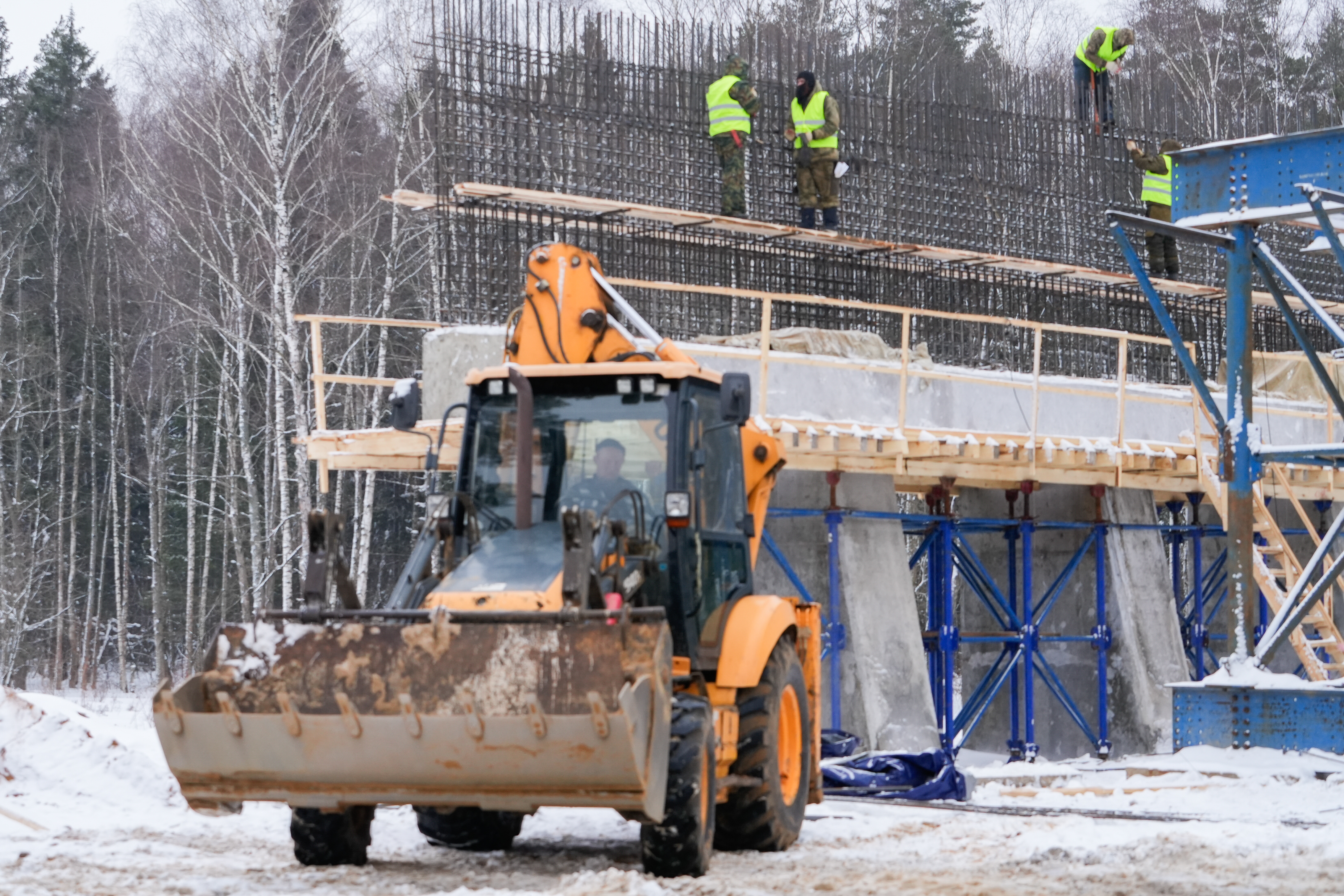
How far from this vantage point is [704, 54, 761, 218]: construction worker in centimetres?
1775

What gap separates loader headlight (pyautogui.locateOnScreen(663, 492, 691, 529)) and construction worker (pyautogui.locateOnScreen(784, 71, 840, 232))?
10.9 meters

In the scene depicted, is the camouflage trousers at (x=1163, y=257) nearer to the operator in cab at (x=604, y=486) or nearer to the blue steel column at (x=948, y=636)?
the blue steel column at (x=948, y=636)

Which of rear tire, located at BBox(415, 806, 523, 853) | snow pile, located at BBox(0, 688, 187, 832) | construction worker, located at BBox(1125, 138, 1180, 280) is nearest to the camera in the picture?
rear tire, located at BBox(415, 806, 523, 853)

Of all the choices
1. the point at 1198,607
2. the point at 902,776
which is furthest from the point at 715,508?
the point at 1198,607

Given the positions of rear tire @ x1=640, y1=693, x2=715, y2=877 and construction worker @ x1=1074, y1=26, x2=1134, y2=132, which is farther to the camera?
construction worker @ x1=1074, y1=26, x2=1134, y2=132

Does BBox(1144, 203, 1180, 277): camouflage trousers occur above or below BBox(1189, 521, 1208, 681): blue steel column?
above

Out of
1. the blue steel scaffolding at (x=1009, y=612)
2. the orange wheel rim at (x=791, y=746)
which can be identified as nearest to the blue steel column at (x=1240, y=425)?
the blue steel scaffolding at (x=1009, y=612)

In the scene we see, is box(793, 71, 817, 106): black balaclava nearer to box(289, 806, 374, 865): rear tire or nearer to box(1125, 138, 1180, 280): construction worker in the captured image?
box(1125, 138, 1180, 280): construction worker

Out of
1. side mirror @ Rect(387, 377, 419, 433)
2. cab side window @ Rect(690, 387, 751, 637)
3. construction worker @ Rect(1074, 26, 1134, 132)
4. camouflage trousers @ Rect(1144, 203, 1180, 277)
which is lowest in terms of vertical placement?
cab side window @ Rect(690, 387, 751, 637)

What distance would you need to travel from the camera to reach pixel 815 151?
18500 mm

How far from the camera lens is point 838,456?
15.6m

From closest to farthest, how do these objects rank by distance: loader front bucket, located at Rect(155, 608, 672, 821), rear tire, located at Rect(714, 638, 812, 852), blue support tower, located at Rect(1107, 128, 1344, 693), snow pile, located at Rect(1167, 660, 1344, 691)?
loader front bucket, located at Rect(155, 608, 672, 821)
rear tire, located at Rect(714, 638, 812, 852)
snow pile, located at Rect(1167, 660, 1344, 691)
blue support tower, located at Rect(1107, 128, 1344, 693)

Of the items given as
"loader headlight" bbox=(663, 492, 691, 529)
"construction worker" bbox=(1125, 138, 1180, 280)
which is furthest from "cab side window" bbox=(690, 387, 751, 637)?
"construction worker" bbox=(1125, 138, 1180, 280)

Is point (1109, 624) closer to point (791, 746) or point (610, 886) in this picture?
point (791, 746)
